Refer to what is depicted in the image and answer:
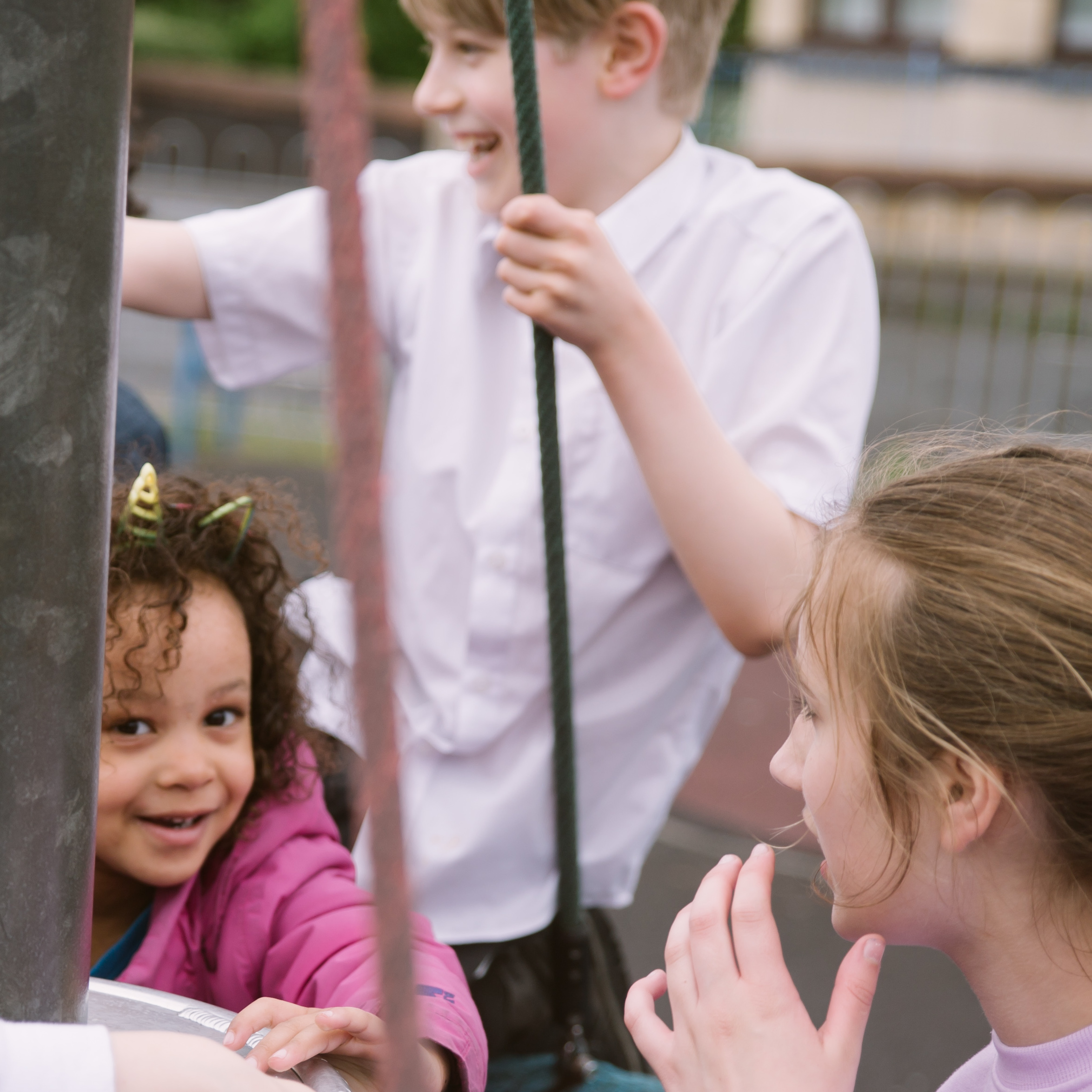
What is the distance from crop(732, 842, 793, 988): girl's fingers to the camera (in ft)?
2.46

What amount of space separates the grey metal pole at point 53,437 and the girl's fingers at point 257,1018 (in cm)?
11

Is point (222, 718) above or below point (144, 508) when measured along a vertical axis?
below

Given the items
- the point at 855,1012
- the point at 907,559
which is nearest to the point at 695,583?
the point at 907,559

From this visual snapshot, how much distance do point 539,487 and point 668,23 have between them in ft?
1.31

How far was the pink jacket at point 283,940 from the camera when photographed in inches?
33.2

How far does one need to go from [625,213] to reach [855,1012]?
0.71m

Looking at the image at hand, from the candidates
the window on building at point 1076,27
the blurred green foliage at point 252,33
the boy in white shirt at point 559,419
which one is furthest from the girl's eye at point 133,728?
the blurred green foliage at point 252,33

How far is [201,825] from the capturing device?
933mm

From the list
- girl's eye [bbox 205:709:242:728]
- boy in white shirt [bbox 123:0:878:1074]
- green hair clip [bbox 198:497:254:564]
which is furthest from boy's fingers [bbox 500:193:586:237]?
girl's eye [bbox 205:709:242:728]

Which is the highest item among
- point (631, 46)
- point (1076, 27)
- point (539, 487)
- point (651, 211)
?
point (1076, 27)

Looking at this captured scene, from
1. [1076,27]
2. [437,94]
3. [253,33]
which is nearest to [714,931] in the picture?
[437,94]

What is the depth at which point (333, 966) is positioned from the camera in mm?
860

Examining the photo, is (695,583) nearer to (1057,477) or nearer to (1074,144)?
(1057,477)

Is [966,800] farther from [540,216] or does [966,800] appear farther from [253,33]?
[253,33]
